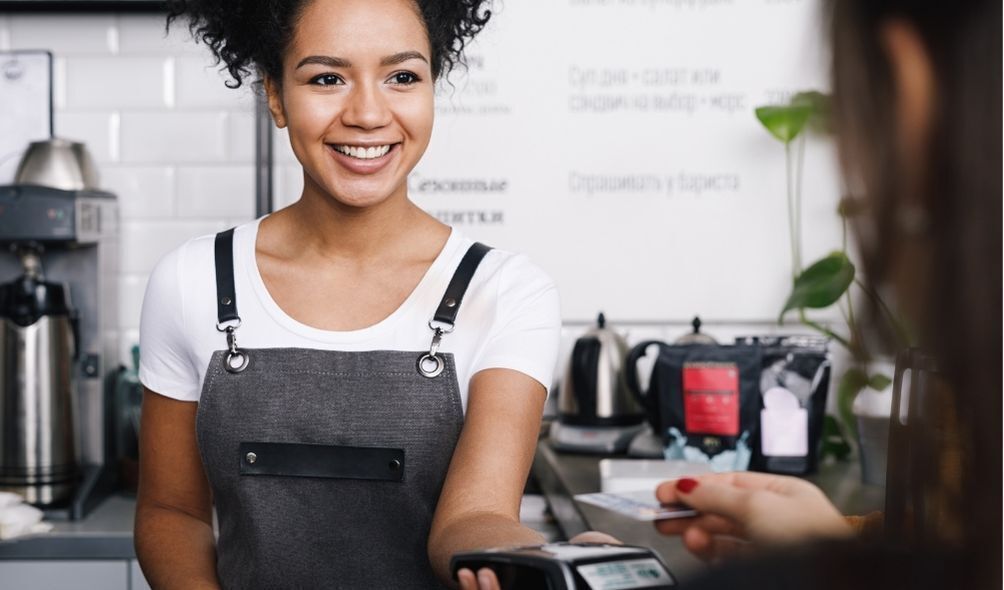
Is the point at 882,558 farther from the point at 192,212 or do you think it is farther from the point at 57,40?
the point at 57,40

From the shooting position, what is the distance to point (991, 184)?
0.21 metres

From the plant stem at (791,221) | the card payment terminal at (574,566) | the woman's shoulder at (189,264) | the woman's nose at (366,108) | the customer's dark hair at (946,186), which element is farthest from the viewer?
the plant stem at (791,221)

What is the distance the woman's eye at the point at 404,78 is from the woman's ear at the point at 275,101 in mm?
136

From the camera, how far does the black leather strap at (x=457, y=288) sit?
1.20 meters

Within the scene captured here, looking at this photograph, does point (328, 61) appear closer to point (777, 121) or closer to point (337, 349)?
point (337, 349)

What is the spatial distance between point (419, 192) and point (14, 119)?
847 mm

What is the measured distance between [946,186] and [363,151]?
100 cm

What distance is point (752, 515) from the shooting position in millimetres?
270

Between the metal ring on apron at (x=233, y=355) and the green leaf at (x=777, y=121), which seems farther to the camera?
the green leaf at (x=777, y=121)

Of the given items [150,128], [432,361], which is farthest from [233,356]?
[150,128]

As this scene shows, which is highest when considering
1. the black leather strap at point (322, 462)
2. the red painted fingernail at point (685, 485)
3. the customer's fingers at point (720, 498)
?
the customer's fingers at point (720, 498)

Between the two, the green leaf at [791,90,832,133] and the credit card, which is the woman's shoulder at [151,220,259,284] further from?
the green leaf at [791,90,832,133]

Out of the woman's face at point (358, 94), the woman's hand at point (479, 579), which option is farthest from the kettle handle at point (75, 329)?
the woman's hand at point (479, 579)

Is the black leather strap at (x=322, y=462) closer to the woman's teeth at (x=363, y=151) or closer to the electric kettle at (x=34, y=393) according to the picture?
the woman's teeth at (x=363, y=151)
